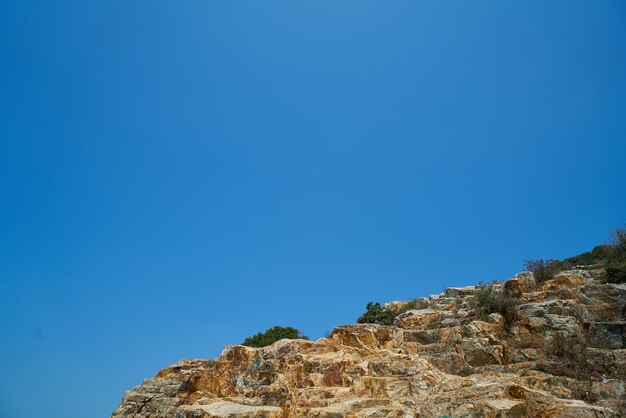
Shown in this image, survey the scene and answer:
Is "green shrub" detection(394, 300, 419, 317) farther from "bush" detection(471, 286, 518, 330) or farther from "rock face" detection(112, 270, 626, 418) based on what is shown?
"bush" detection(471, 286, 518, 330)

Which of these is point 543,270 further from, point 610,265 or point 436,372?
point 436,372

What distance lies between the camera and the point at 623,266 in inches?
834

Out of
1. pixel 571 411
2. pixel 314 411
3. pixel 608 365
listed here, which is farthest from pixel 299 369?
pixel 608 365

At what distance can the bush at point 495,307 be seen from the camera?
787 inches

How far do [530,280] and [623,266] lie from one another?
5.85 meters

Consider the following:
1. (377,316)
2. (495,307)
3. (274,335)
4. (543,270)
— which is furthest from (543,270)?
(274,335)

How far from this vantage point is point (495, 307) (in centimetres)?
2109

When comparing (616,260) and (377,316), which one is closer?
(616,260)

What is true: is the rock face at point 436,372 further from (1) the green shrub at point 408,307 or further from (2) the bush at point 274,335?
(2) the bush at point 274,335

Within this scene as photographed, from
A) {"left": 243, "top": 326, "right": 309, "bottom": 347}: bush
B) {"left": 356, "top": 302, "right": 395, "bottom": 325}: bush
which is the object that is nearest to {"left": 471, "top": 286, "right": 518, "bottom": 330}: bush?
{"left": 356, "top": 302, "right": 395, "bottom": 325}: bush

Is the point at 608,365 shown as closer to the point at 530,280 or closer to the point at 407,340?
the point at 407,340

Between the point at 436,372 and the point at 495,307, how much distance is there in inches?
359

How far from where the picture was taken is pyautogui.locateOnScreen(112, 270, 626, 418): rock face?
438 inches

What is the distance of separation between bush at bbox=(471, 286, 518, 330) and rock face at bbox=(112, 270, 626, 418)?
34 centimetres
